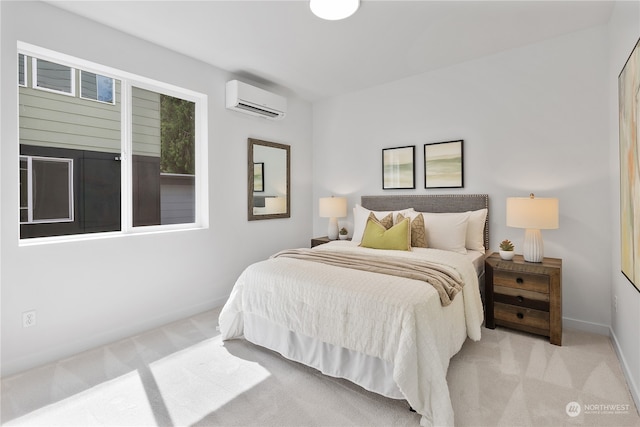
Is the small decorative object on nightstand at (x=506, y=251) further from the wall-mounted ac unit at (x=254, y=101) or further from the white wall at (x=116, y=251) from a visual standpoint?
the wall-mounted ac unit at (x=254, y=101)

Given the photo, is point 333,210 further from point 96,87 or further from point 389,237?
point 96,87

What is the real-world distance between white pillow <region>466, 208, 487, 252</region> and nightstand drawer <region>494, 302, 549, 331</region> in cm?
62

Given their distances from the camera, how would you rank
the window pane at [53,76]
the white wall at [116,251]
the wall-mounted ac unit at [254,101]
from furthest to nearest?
the wall-mounted ac unit at [254,101]
the window pane at [53,76]
the white wall at [116,251]

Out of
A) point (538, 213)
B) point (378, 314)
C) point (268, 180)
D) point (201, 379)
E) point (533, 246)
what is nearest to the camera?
point (378, 314)

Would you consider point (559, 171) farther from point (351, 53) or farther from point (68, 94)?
point (68, 94)

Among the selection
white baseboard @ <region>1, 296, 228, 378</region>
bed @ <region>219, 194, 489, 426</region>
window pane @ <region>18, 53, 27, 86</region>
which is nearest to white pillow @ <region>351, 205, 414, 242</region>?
bed @ <region>219, 194, 489, 426</region>

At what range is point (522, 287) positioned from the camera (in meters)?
2.72

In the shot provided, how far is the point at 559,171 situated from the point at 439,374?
238cm

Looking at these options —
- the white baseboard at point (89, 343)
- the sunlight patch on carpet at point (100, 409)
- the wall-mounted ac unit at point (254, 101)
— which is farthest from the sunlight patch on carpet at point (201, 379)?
the wall-mounted ac unit at point (254, 101)

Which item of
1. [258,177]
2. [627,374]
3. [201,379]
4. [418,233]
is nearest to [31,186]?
[201,379]

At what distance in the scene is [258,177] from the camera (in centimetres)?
405

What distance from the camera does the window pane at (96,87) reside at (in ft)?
8.92

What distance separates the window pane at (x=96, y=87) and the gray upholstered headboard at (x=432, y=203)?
9.66ft

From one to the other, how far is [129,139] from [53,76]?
678 millimetres
